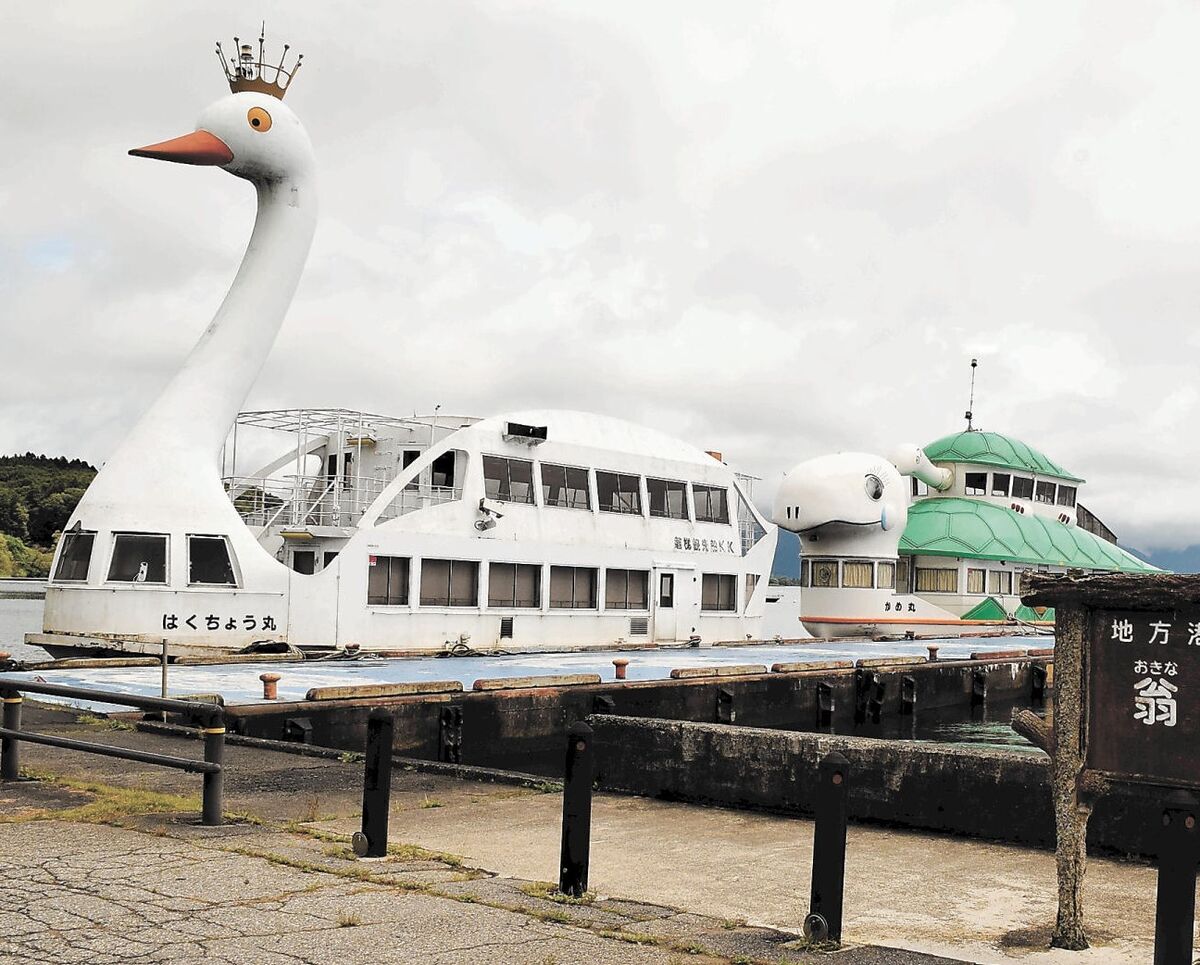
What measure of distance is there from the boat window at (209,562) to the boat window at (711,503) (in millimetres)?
15055

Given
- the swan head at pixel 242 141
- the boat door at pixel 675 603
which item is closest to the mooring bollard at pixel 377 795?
the swan head at pixel 242 141

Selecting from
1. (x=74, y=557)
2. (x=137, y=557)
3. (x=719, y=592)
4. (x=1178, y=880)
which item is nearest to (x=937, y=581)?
(x=719, y=592)

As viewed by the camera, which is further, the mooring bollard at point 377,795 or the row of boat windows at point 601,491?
the row of boat windows at point 601,491

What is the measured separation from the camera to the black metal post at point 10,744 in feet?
35.2

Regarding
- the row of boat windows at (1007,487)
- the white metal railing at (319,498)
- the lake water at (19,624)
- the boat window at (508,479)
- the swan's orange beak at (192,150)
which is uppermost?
the swan's orange beak at (192,150)

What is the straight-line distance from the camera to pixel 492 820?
10.1 meters

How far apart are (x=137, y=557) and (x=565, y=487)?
37.3ft

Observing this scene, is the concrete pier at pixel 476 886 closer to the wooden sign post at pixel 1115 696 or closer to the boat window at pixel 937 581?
the wooden sign post at pixel 1115 696

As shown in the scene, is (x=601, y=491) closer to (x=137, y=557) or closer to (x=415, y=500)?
(x=415, y=500)

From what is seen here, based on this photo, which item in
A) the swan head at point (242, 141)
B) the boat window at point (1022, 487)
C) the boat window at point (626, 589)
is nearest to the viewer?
the swan head at point (242, 141)

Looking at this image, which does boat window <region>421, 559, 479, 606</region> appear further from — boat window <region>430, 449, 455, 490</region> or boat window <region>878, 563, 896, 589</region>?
boat window <region>878, 563, 896, 589</region>

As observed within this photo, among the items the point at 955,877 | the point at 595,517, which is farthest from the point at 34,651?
the point at 955,877

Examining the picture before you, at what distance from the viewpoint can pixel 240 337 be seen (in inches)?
1053

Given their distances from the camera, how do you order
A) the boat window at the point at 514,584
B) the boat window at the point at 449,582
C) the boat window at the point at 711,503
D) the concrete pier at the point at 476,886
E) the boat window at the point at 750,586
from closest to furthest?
the concrete pier at the point at 476,886 < the boat window at the point at 449,582 < the boat window at the point at 514,584 < the boat window at the point at 711,503 < the boat window at the point at 750,586
